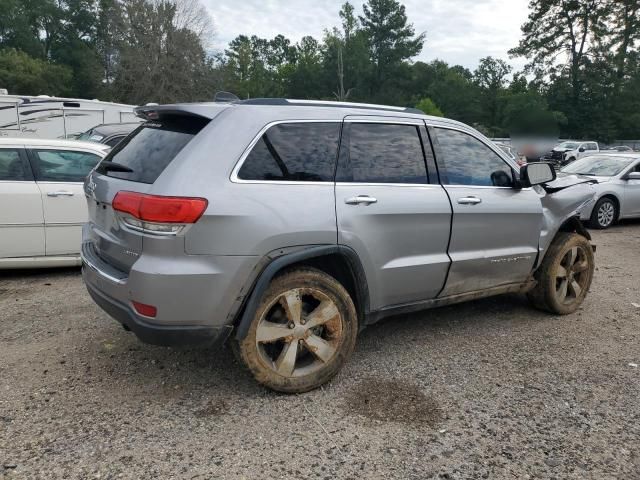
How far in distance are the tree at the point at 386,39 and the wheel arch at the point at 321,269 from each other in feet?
227

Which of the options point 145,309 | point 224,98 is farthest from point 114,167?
point 145,309

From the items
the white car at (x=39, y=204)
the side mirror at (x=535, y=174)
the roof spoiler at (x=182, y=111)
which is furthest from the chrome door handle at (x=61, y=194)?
the side mirror at (x=535, y=174)

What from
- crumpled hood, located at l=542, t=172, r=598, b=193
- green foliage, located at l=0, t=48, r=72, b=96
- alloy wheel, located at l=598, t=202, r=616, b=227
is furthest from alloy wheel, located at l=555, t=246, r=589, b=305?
green foliage, located at l=0, t=48, r=72, b=96

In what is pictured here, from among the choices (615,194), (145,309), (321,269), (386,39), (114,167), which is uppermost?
(386,39)

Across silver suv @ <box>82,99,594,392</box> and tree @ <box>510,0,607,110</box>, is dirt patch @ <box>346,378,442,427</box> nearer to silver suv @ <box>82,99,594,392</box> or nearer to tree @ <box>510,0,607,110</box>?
silver suv @ <box>82,99,594,392</box>

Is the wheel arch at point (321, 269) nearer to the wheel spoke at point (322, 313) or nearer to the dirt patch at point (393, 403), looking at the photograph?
the wheel spoke at point (322, 313)

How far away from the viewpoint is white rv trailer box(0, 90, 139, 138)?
16062 millimetres

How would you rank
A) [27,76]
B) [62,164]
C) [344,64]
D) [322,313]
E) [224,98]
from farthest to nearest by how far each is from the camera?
1. [344,64]
2. [27,76]
3. [62,164]
4. [224,98]
5. [322,313]

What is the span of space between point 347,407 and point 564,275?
274 centimetres

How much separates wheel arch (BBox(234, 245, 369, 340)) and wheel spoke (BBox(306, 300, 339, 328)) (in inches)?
9.6

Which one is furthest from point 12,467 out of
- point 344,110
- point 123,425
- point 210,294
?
point 344,110

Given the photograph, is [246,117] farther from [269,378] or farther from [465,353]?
[465,353]

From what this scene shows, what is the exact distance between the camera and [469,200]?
3.89 m

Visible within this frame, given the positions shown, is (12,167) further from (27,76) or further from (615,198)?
(27,76)
